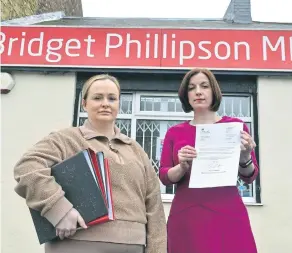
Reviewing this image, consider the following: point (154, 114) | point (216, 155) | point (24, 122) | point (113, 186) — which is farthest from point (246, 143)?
point (24, 122)

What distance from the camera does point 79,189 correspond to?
156cm

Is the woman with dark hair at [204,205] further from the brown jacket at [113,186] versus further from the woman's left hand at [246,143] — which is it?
the brown jacket at [113,186]

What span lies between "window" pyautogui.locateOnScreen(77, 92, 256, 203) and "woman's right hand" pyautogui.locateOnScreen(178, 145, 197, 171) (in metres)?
2.83

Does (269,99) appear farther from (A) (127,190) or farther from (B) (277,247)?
Answer: (A) (127,190)

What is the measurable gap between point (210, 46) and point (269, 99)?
100 cm

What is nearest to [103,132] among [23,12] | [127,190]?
[127,190]

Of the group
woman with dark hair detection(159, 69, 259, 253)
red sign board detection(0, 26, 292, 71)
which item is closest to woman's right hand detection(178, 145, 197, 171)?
woman with dark hair detection(159, 69, 259, 253)

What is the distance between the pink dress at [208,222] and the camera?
6.52 ft

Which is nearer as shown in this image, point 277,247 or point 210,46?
point 277,247

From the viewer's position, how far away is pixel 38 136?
4910mm

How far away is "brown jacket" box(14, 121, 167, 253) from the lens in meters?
1.51

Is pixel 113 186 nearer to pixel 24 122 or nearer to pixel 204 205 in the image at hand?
pixel 204 205

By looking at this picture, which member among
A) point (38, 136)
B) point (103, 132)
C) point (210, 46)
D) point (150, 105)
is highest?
point (210, 46)

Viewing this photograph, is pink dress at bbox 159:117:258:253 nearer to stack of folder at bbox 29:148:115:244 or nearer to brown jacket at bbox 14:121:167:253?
brown jacket at bbox 14:121:167:253
